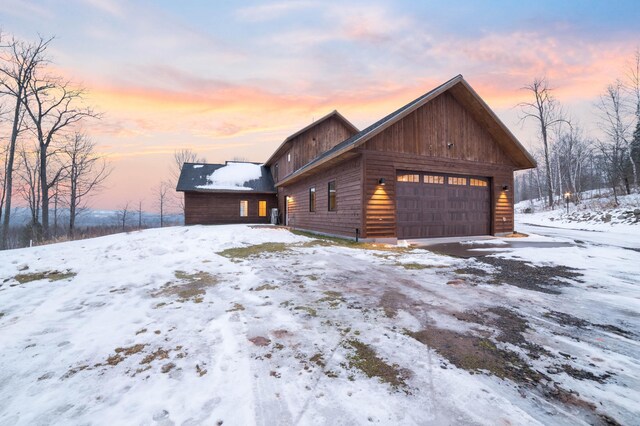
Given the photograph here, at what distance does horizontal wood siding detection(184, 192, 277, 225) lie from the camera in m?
21.5

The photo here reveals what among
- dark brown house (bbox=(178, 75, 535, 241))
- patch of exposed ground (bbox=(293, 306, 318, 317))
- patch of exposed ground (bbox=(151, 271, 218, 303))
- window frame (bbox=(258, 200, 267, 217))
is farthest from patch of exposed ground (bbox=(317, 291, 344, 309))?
window frame (bbox=(258, 200, 267, 217))

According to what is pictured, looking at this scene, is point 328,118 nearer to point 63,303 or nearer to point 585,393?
point 63,303

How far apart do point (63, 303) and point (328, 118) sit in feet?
57.9

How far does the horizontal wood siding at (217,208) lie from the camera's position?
845 inches

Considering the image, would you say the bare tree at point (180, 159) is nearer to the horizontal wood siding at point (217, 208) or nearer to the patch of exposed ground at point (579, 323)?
the horizontal wood siding at point (217, 208)

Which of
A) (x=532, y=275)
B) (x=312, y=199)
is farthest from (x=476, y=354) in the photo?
(x=312, y=199)

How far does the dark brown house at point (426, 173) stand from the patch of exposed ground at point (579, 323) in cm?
677

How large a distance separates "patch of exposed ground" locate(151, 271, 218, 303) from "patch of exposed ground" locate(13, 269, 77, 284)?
225 centimetres

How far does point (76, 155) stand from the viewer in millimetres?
23156

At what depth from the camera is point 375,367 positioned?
6.76 feet

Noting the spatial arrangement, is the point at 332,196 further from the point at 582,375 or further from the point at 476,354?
the point at 582,375

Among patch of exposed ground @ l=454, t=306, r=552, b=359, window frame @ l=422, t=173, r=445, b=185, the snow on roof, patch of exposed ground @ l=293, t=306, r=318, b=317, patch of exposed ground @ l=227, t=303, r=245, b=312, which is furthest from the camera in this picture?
the snow on roof

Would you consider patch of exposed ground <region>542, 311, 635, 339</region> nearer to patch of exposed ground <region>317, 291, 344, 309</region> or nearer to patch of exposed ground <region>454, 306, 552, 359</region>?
patch of exposed ground <region>454, 306, 552, 359</region>

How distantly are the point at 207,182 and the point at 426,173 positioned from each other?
17989 millimetres
